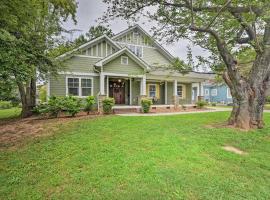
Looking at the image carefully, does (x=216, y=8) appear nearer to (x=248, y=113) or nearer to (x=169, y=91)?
(x=248, y=113)

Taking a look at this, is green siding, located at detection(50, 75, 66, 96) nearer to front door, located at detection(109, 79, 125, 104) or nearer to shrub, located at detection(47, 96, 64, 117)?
shrub, located at detection(47, 96, 64, 117)

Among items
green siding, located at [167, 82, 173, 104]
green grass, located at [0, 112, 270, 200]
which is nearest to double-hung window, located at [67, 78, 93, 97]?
green siding, located at [167, 82, 173, 104]

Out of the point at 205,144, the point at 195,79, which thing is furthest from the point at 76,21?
the point at 205,144

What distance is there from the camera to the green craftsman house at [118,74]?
16.6 meters

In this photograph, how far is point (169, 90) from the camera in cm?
2270

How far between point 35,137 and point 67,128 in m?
1.41

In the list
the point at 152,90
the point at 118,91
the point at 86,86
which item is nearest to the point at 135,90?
the point at 118,91

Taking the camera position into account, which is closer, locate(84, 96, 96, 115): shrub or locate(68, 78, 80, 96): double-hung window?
locate(84, 96, 96, 115): shrub

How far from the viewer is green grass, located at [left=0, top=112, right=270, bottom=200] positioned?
432 cm

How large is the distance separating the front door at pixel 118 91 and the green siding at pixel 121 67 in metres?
2.35

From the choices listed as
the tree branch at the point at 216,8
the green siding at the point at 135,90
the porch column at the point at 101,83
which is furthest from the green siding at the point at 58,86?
the tree branch at the point at 216,8

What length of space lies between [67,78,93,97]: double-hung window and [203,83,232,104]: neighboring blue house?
2224cm

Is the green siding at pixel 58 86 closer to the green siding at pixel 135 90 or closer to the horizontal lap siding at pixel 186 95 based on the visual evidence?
the green siding at pixel 135 90

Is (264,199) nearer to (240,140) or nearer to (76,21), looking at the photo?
(240,140)
